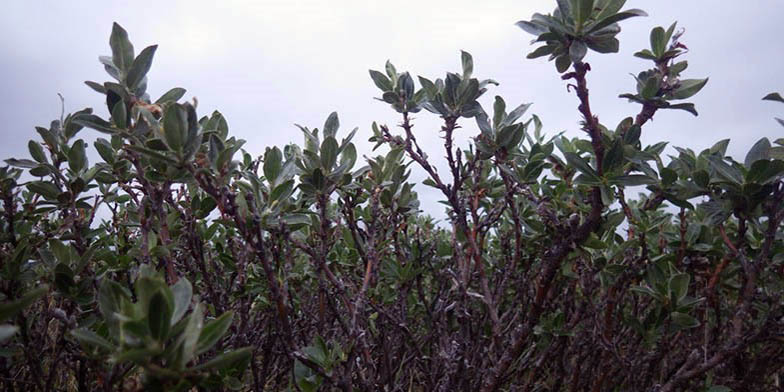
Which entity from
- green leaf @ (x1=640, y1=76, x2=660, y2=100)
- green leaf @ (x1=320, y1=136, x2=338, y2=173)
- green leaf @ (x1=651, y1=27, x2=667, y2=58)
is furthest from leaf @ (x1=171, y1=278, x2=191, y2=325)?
green leaf @ (x1=651, y1=27, x2=667, y2=58)

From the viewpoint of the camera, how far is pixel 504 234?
2.60m

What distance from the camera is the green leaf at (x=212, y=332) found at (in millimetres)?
979

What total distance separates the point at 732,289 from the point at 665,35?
1.39 metres

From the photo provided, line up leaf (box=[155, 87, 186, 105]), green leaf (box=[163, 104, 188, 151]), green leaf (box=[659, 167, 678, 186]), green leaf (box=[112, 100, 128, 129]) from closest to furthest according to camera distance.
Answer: green leaf (box=[163, 104, 188, 151]), green leaf (box=[112, 100, 128, 129]), leaf (box=[155, 87, 186, 105]), green leaf (box=[659, 167, 678, 186])

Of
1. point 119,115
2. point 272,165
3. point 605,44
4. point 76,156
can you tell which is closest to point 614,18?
point 605,44

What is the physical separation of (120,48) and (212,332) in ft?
A: 3.31

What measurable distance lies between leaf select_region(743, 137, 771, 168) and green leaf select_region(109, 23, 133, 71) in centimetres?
214

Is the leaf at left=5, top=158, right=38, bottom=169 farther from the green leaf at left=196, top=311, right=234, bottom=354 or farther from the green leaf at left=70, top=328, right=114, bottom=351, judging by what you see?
the green leaf at left=196, top=311, right=234, bottom=354

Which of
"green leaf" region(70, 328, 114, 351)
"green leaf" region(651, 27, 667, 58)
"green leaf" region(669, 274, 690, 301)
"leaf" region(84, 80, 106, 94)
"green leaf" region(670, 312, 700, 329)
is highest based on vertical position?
"green leaf" region(651, 27, 667, 58)

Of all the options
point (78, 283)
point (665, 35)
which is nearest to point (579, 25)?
point (665, 35)

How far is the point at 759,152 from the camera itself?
5.74 ft

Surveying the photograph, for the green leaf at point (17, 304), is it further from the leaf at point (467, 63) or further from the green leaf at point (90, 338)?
the leaf at point (467, 63)

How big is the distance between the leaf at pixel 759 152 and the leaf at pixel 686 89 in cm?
31

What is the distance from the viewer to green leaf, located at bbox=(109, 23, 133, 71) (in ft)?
4.81
